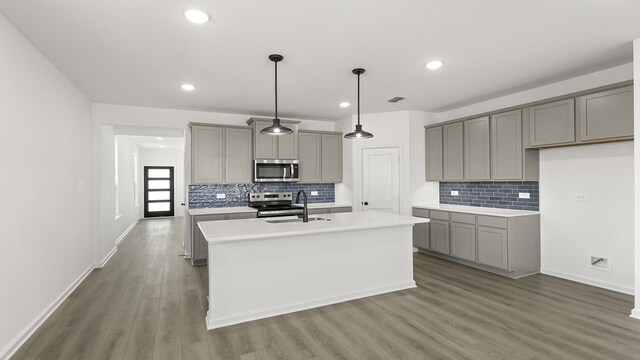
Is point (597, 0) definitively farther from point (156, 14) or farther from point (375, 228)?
point (156, 14)

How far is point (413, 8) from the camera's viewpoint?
7.98ft

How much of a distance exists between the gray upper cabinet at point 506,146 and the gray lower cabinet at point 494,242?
66 centimetres

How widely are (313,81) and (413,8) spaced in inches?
74.5

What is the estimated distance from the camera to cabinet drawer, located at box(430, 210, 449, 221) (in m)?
5.17

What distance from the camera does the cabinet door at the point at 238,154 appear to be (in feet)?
18.2

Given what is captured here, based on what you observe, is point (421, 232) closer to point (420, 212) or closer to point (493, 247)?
point (420, 212)

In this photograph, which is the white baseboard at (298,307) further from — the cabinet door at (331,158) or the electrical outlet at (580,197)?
the cabinet door at (331,158)

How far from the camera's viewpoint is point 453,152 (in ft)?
17.8

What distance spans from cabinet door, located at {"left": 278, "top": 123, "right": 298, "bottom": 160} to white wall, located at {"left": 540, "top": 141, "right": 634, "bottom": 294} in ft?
12.4

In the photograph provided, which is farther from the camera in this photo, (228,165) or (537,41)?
(228,165)

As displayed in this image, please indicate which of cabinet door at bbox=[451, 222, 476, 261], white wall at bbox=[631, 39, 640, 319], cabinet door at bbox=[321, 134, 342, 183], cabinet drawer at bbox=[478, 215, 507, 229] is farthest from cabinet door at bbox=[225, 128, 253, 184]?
white wall at bbox=[631, 39, 640, 319]

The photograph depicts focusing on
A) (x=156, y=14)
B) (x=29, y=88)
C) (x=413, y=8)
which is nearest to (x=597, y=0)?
(x=413, y=8)

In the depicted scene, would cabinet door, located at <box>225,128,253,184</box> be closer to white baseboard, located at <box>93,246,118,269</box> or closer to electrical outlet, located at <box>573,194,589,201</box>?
white baseboard, located at <box>93,246,118,269</box>

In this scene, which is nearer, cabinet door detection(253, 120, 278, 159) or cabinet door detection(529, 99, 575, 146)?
cabinet door detection(529, 99, 575, 146)
